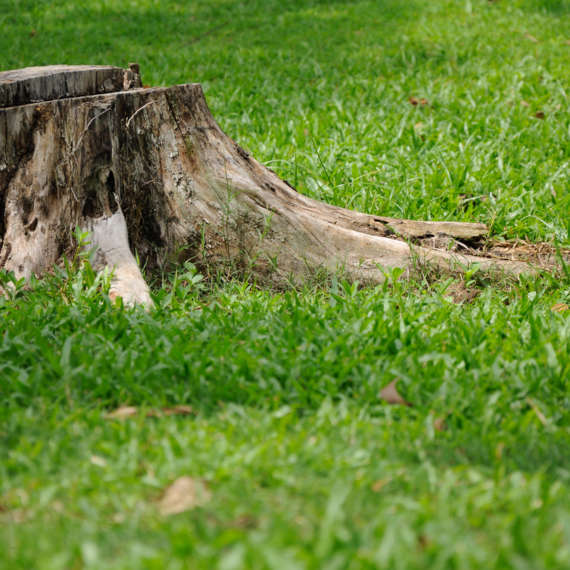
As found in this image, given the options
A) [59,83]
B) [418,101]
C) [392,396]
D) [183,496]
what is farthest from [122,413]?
[418,101]

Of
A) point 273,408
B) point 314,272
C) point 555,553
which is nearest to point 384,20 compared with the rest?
point 314,272

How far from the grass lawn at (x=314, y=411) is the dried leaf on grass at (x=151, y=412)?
1 centimetres

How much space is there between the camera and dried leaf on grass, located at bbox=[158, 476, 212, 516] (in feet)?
5.30

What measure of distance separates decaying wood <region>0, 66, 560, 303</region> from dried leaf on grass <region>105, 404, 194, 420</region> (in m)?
0.85

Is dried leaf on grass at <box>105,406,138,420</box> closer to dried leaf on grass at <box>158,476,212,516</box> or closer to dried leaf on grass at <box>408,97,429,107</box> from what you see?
dried leaf on grass at <box>158,476,212,516</box>

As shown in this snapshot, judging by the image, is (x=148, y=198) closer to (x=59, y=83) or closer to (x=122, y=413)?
(x=59, y=83)

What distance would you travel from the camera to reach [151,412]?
81.9 inches

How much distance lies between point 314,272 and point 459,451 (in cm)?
164

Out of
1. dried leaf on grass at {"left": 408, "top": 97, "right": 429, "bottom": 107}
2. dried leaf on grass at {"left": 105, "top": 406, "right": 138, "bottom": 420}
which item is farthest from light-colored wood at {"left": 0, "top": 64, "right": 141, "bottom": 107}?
dried leaf on grass at {"left": 408, "top": 97, "right": 429, "bottom": 107}

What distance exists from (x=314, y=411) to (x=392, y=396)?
268mm

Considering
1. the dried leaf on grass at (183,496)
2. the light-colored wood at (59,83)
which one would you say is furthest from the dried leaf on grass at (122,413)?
the light-colored wood at (59,83)

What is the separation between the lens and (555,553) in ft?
4.66

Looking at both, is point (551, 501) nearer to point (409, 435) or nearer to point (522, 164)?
point (409, 435)

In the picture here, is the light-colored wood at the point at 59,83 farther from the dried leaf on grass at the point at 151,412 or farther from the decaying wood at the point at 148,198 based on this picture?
the dried leaf on grass at the point at 151,412
